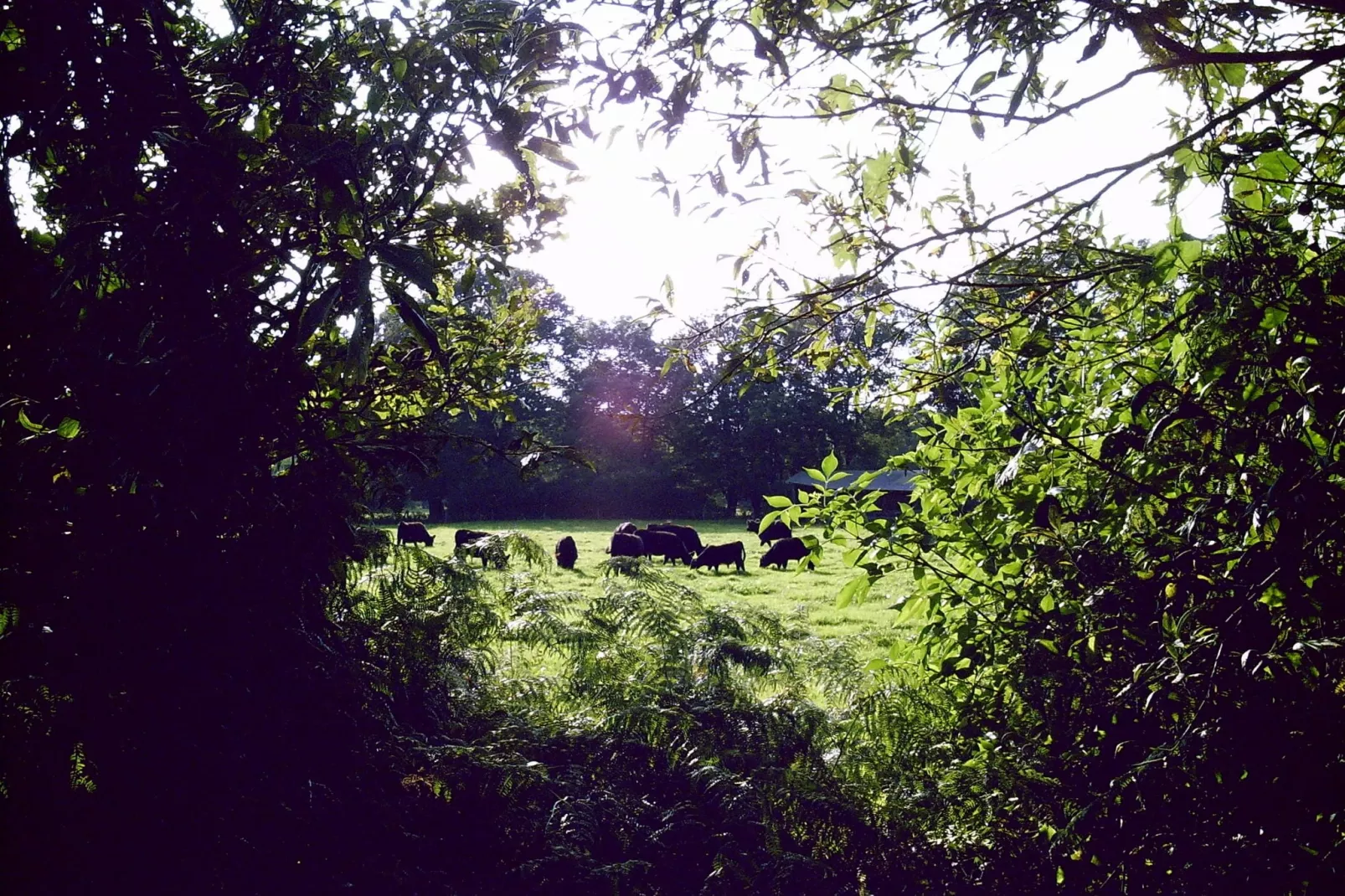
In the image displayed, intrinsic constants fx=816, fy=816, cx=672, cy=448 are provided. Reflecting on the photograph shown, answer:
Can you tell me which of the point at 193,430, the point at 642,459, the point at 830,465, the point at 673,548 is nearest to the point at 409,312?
the point at 193,430

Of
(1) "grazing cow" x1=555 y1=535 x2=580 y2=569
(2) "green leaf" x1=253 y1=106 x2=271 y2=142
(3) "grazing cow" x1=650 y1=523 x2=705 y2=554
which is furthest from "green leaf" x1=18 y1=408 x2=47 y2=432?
(3) "grazing cow" x1=650 y1=523 x2=705 y2=554

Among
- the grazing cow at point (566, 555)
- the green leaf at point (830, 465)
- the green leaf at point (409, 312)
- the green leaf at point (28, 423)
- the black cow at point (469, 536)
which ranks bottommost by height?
the grazing cow at point (566, 555)

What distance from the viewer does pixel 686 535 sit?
82.2 feet

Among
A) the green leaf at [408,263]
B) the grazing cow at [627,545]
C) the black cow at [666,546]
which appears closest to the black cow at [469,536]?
the green leaf at [408,263]

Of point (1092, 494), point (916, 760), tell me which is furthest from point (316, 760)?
point (1092, 494)

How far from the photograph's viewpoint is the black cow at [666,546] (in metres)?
22.7

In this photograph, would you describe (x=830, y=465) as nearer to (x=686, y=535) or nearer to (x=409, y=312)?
(x=409, y=312)

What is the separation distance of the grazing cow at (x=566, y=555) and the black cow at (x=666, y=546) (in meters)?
2.38

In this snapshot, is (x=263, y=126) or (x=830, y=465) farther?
(x=830, y=465)

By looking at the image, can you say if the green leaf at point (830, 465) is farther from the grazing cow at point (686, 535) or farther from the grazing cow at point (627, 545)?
the grazing cow at point (686, 535)

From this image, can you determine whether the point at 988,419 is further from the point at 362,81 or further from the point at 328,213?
the point at 362,81

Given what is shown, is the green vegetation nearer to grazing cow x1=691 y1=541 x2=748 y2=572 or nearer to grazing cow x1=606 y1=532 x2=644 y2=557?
grazing cow x1=691 y1=541 x2=748 y2=572

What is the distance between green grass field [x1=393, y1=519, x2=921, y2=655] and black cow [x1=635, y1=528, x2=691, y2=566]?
83 centimetres

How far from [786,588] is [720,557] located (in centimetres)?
388
